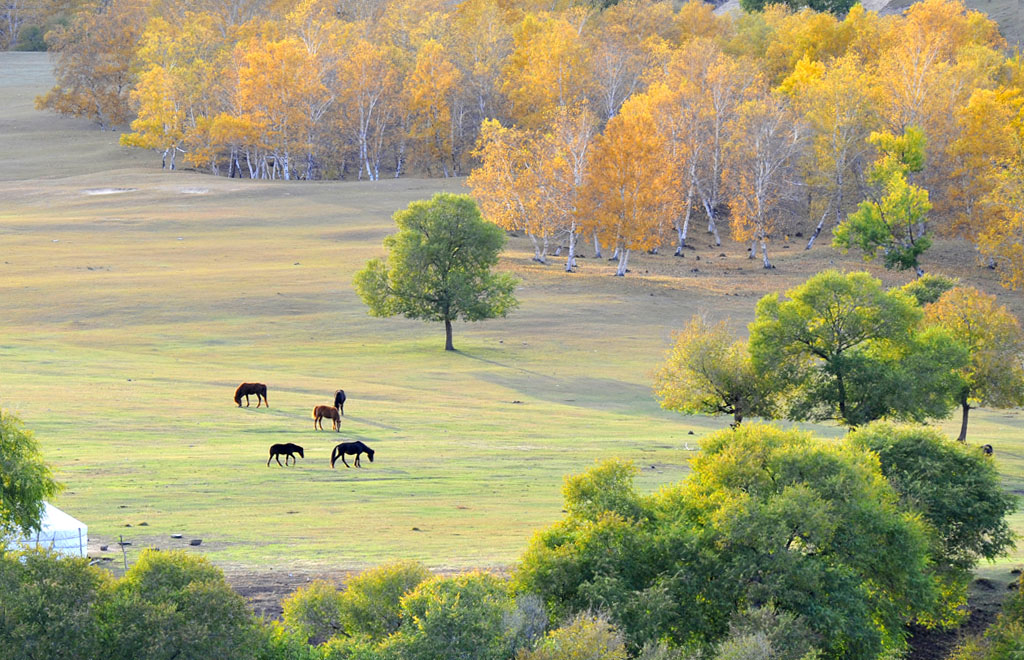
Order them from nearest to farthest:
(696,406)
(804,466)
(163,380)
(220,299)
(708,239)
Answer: (804,466) → (696,406) → (163,380) → (220,299) → (708,239)

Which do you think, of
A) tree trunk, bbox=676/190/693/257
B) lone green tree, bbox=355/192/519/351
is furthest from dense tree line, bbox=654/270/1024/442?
tree trunk, bbox=676/190/693/257

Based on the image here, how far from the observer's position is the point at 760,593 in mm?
23812

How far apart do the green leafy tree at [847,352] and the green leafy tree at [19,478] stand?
86.9ft

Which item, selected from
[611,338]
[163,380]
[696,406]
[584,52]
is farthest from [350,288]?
[584,52]

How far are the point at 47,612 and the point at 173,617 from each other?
2025mm

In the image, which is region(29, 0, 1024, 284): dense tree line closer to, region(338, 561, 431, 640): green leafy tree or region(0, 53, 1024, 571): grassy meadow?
region(0, 53, 1024, 571): grassy meadow

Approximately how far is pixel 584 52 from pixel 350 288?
49.6m

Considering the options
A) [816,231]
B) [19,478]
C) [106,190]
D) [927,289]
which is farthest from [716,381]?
[106,190]

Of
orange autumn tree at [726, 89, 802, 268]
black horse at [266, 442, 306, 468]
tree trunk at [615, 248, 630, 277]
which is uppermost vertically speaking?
orange autumn tree at [726, 89, 802, 268]

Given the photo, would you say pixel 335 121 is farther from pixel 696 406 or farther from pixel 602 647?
pixel 602 647

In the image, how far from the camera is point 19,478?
20297mm

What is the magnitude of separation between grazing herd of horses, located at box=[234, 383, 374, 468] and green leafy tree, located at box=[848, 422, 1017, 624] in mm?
13958

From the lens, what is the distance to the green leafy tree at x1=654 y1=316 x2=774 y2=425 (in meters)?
41.8

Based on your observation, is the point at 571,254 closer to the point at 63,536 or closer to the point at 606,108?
the point at 606,108
